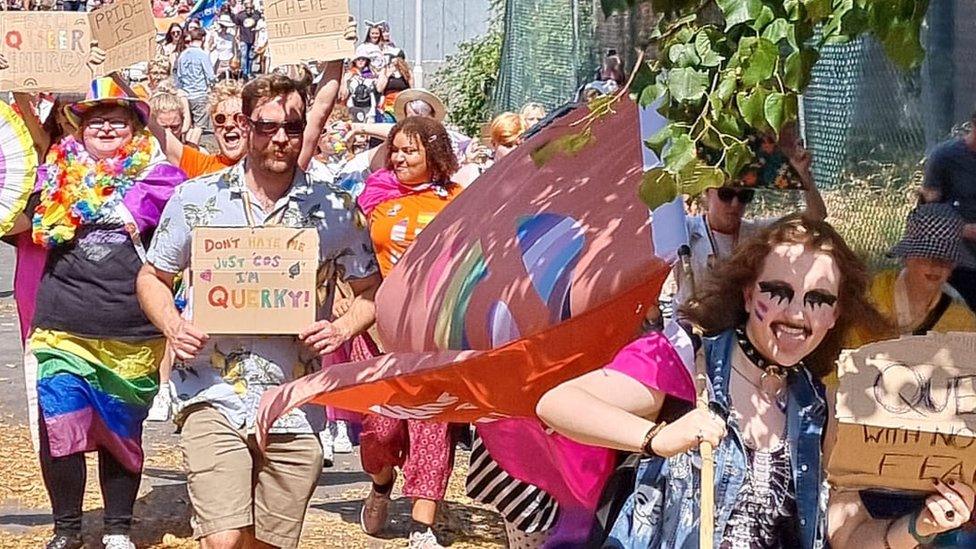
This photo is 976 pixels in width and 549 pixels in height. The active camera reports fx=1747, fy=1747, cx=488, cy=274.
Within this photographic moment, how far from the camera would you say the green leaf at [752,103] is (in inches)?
112

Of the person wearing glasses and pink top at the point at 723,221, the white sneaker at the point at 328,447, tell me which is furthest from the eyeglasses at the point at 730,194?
the white sneaker at the point at 328,447

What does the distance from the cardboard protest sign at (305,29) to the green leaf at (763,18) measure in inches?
116

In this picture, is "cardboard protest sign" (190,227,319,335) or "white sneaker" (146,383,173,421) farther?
"white sneaker" (146,383,173,421)

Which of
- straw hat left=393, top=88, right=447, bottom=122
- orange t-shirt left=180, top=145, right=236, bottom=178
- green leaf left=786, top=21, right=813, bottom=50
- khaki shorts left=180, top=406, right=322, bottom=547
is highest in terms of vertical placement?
green leaf left=786, top=21, right=813, bottom=50

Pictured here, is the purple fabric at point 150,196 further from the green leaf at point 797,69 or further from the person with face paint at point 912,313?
the green leaf at point 797,69

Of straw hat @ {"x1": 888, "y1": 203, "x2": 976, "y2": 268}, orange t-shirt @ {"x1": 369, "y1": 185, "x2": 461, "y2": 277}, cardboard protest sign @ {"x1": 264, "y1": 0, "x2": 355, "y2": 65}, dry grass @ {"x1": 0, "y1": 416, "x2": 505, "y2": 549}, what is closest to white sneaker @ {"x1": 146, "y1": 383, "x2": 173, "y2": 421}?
dry grass @ {"x1": 0, "y1": 416, "x2": 505, "y2": 549}

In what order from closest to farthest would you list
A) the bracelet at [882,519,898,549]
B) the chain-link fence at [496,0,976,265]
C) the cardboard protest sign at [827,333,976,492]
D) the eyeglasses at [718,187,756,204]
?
the cardboard protest sign at [827,333,976,492]
the bracelet at [882,519,898,549]
the eyeglasses at [718,187,756,204]
the chain-link fence at [496,0,976,265]

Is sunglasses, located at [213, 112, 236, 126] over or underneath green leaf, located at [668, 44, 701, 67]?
underneath

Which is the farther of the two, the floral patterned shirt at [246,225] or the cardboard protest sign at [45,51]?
the cardboard protest sign at [45,51]

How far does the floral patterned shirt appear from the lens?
5.09 meters

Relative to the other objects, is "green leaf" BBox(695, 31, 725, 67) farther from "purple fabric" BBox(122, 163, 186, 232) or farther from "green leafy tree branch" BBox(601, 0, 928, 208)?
"purple fabric" BBox(122, 163, 186, 232)

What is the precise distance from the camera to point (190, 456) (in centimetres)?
507

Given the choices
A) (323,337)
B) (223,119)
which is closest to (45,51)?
(223,119)

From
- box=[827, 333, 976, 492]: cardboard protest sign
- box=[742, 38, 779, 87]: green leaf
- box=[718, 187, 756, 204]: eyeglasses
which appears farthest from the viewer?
box=[718, 187, 756, 204]: eyeglasses
